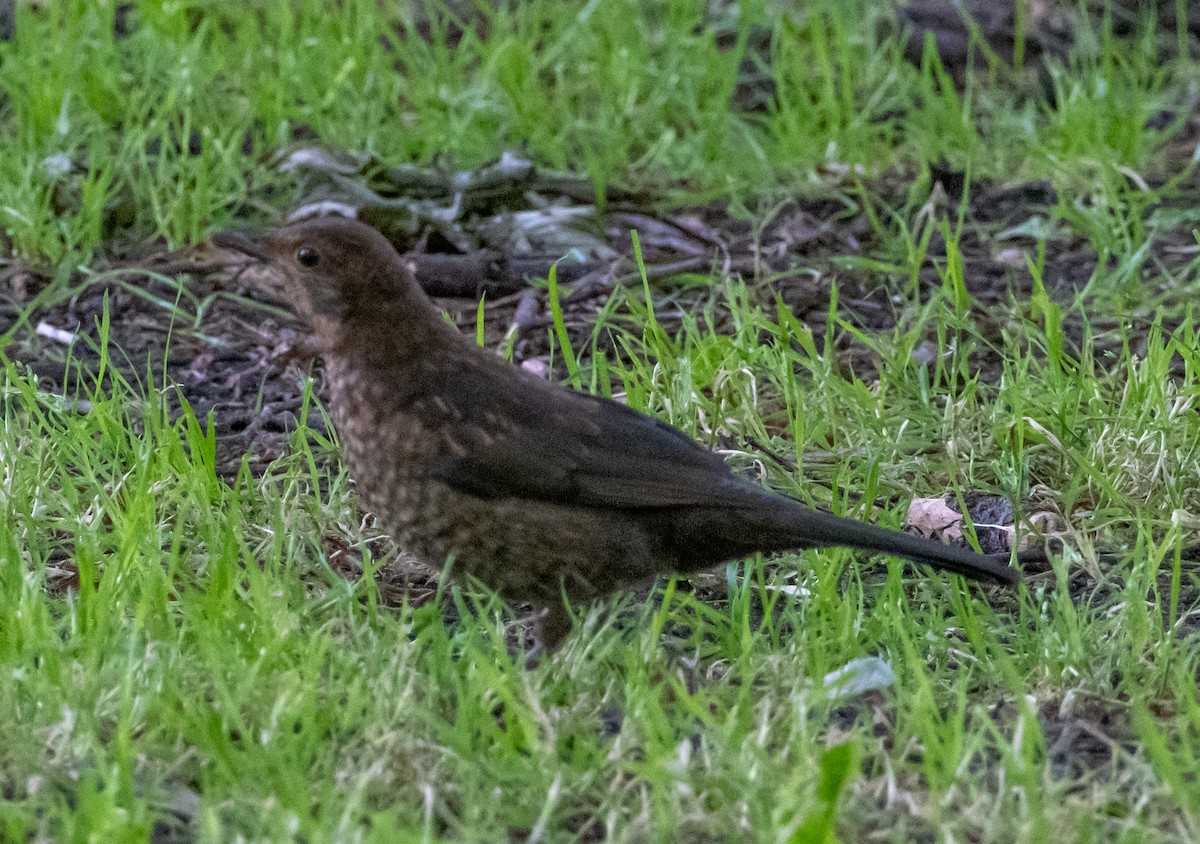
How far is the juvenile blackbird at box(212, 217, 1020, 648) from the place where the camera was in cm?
368

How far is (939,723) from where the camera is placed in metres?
3.20

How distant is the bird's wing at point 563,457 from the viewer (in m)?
3.69

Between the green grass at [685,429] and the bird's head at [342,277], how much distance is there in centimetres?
49

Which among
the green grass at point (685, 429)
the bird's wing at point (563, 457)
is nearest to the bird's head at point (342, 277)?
the bird's wing at point (563, 457)

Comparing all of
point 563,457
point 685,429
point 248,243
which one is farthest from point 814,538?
point 248,243

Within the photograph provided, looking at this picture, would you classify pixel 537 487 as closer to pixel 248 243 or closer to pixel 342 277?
pixel 342 277

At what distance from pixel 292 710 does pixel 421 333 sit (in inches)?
41.5

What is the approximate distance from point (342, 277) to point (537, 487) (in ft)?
2.14

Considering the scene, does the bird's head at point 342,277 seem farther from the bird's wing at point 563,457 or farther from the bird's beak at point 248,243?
the bird's wing at point 563,457

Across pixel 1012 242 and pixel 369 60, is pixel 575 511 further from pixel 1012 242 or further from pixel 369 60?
pixel 369 60

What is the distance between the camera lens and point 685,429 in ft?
15.3

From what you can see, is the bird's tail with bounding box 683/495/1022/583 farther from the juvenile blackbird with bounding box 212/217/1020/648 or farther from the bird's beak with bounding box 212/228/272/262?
the bird's beak with bounding box 212/228/272/262

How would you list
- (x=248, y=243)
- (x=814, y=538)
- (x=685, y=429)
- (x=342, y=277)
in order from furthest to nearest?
1. (x=685, y=429)
2. (x=248, y=243)
3. (x=342, y=277)
4. (x=814, y=538)

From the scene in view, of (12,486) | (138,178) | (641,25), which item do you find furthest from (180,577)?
(641,25)
